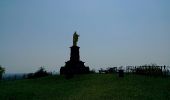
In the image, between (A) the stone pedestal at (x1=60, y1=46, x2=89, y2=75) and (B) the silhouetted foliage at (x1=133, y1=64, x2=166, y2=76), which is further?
(A) the stone pedestal at (x1=60, y1=46, x2=89, y2=75)

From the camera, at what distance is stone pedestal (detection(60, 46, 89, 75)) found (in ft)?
143

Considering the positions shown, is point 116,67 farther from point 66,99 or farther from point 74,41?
point 66,99

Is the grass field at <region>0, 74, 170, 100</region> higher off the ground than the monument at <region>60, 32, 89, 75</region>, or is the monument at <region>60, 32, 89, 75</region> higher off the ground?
the monument at <region>60, 32, 89, 75</region>

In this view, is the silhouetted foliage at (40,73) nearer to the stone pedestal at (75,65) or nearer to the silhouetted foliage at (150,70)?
the stone pedestal at (75,65)

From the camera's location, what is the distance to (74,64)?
144 feet

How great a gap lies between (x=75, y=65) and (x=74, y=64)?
0.79 ft

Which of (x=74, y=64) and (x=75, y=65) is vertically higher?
(x=74, y=64)

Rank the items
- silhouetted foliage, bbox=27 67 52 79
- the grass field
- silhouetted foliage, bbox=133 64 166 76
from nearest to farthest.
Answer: the grass field, silhouetted foliage, bbox=133 64 166 76, silhouetted foliage, bbox=27 67 52 79

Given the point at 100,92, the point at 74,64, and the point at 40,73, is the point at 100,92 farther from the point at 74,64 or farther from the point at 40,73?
the point at 40,73

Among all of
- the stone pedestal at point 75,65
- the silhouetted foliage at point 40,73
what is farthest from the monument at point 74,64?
the silhouetted foliage at point 40,73

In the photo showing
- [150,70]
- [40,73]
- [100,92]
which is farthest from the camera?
[40,73]

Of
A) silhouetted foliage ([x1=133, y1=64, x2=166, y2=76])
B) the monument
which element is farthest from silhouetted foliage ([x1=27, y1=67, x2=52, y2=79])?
silhouetted foliage ([x1=133, y1=64, x2=166, y2=76])

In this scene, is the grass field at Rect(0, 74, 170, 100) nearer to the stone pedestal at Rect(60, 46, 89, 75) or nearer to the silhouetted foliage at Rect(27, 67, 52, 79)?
the stone pedestal at Rect(60, 46, 89, 75)

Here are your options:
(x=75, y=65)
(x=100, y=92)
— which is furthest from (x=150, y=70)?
(x=100, y=92)
